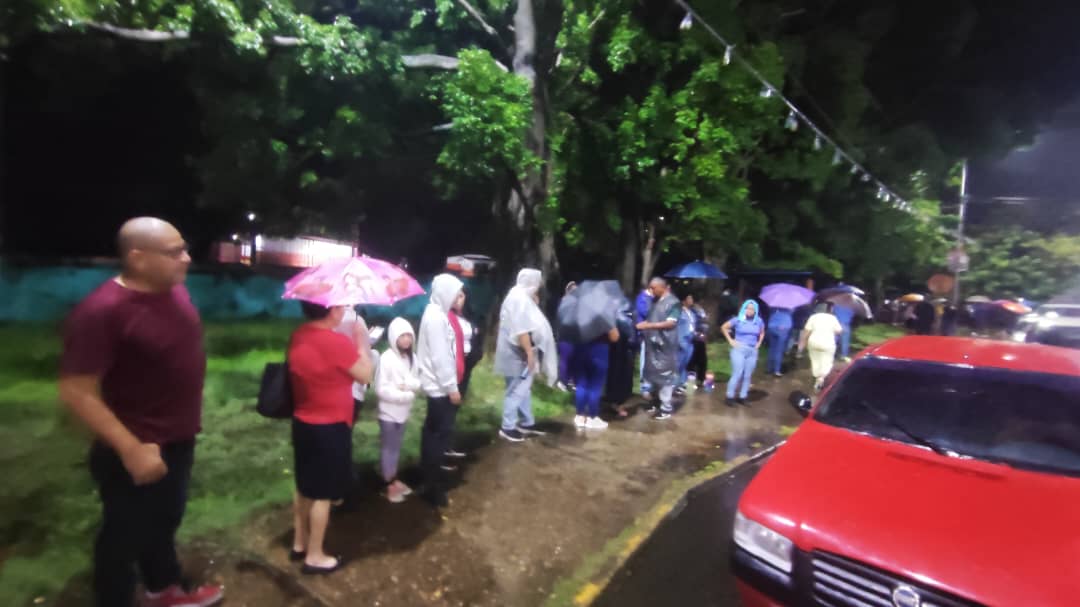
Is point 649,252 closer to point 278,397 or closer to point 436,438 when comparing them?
point 436,438

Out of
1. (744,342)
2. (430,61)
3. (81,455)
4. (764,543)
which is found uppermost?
A: (430,61)

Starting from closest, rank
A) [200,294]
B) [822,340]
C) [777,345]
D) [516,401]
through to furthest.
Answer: [516,401], [822,340], [200,294], [777,345]

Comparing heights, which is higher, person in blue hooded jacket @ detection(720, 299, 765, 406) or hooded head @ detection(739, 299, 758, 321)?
hooded head @ detection(739, 299, 758, 321)

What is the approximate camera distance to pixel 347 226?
680 inches

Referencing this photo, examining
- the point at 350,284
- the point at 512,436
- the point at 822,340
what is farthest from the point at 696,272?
the point at 350,284

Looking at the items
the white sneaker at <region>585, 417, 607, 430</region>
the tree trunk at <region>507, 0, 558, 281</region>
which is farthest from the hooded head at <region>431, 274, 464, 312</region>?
the tree trunk at <region>507, 0, 558, 281</region>

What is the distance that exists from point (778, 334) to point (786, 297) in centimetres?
94

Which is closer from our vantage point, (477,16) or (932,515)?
(932,515)

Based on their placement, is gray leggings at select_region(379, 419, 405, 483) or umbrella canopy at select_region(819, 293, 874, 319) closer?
gray leggings at select_region(379, 419, 405, 483)

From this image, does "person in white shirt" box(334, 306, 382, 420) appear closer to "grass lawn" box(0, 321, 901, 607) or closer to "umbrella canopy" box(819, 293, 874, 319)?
"grass lawn" box(0, 321, 901, 607)

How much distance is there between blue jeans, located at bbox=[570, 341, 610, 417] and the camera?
23.6 feet

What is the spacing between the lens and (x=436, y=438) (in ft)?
16.0

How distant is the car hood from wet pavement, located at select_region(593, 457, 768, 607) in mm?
1086

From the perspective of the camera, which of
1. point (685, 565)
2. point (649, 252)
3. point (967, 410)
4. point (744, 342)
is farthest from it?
point (649, 252)
